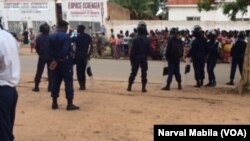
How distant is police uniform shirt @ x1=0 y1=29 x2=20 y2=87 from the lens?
5.26 metres

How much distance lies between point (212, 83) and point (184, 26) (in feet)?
45.9

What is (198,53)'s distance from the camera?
592 inches

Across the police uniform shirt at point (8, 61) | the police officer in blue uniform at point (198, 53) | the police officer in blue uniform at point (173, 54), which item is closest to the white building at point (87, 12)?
the police officer in blue uniform at point (198, 53)

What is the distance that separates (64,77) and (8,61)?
5028 mm

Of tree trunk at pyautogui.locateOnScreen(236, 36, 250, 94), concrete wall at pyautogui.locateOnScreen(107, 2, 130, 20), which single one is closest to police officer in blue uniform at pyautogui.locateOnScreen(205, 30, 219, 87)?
tree trunk at pyautogui.locateOnScreen(236, 36, 250, 94)

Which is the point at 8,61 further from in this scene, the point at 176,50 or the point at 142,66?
the point at 176,50

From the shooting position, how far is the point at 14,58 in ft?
17.6

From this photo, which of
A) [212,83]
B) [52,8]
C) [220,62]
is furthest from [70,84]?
[52,8]

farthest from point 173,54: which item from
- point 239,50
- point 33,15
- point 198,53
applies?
point 33,15

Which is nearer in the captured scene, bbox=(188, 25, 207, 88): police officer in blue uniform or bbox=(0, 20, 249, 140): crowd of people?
bbox=(0, 20, 249, 140): crowd of people

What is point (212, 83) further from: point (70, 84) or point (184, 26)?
point (184, 26)

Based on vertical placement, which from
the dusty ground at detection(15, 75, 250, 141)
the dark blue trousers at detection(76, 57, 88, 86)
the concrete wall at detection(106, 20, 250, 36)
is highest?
the concrete wall at detection(106, 20, 250, 36)

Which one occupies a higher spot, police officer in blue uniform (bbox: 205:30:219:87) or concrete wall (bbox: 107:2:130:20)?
concrete wall (bbox: 107:2:130:20)

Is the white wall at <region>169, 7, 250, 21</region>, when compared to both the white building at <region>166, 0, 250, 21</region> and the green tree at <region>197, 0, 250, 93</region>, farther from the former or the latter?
the green tree at <region>197, 0, 250, 93</region>
